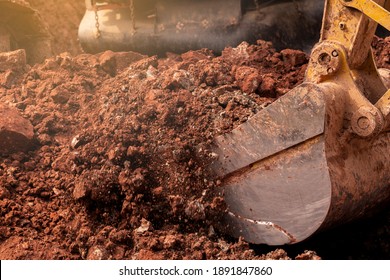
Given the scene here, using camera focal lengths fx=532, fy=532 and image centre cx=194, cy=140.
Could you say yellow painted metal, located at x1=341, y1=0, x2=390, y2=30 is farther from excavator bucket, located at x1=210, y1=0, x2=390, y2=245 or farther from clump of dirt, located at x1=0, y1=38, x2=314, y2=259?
clump of dirt, located at x1=0, y1=38, x2=314, y2=259

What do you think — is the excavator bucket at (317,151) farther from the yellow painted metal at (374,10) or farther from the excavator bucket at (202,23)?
the excavator bucket at (202,23)

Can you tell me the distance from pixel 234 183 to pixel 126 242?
0.70 m

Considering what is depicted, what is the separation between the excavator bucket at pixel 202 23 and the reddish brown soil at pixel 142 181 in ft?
4.59

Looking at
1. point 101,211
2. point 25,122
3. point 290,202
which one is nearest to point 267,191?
point 290,202

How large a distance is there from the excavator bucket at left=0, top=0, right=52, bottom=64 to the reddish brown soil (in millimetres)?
2829

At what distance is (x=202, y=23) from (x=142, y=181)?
2815mm

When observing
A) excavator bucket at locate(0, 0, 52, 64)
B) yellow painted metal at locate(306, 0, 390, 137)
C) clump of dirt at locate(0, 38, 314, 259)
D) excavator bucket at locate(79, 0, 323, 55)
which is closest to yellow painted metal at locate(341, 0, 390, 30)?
yellow painted metal at locate(306, 0, 390, 137)

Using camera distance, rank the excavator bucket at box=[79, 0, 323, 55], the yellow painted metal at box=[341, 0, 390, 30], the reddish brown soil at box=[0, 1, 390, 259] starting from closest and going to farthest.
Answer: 1. the yellow painted metal at box=[341, 0, 390, 30]
2. the reddish brown soil at box=[0, 1, 390, 259]
3. the excavator bucket at box=[79, 0, 323, 55]

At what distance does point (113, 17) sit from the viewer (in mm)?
6168

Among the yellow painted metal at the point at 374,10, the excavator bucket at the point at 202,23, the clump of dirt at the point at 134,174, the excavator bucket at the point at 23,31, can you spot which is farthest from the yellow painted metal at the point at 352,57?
the excavator bucket at the point at 23,31

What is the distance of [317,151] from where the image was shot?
274 cm

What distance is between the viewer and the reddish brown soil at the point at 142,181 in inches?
117

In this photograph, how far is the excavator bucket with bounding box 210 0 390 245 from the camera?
9.04 ft

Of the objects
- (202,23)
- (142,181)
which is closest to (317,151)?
(142,181)
